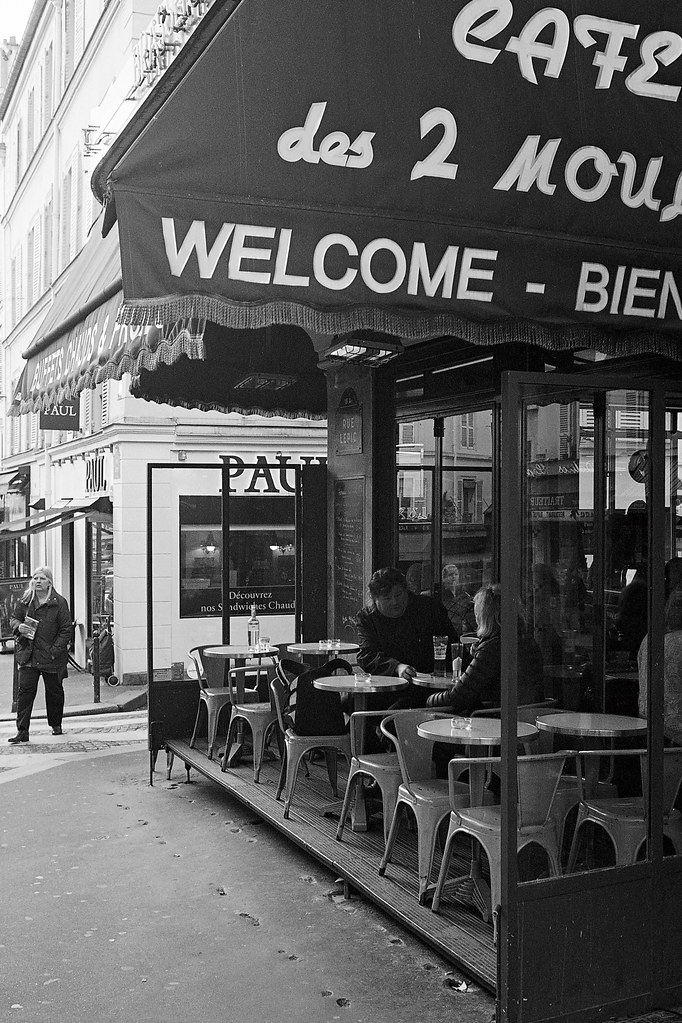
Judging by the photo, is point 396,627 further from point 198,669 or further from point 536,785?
point 536,785

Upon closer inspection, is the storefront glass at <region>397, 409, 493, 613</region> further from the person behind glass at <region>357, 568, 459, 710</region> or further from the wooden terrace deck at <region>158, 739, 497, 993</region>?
the wooden terrace deck at <region>158, 739, 497, 993</region>

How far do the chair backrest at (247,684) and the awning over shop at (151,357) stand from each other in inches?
107

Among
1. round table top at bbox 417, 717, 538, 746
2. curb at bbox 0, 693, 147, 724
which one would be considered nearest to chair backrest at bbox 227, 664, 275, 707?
round table top at bbox 417, 717, 538, 746

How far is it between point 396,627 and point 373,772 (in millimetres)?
1723

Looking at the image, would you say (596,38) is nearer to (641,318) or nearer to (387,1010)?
(641,318)

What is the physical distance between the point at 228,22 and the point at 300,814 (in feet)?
16.8

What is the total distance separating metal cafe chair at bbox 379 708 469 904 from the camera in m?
5.79

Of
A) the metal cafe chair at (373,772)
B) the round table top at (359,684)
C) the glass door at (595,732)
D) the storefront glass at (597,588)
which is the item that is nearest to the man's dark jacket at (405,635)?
the round table top at (359,684)

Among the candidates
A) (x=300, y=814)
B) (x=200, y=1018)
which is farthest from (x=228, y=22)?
(x=300, y=814)

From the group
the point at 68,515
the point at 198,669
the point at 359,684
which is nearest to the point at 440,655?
the point at 359,684

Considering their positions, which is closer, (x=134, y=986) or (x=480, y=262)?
(x=480, y=262)

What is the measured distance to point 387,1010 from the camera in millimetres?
4945

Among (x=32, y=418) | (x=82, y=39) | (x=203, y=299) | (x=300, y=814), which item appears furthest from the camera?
(x=32, y=418)

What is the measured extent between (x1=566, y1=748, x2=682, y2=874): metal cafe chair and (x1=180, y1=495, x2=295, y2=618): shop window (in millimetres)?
7235
